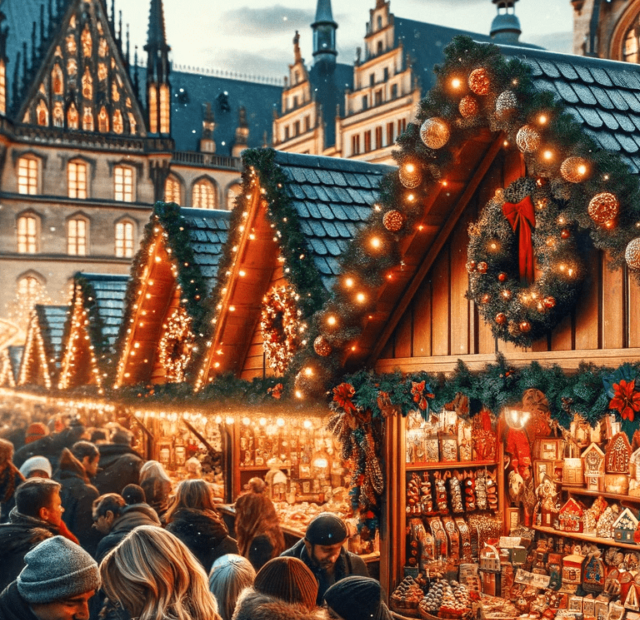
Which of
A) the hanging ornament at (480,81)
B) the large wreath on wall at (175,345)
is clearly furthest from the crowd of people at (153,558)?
the hanging ornament at (480,81)

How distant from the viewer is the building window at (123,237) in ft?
140

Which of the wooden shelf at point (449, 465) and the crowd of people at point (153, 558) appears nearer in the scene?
the crowd of people at point (153, 558)

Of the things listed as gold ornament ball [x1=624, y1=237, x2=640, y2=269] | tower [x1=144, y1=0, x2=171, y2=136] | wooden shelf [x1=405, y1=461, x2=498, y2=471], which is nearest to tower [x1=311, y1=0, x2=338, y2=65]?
tower [x1=144, y1=0, x2=171, y2=136]

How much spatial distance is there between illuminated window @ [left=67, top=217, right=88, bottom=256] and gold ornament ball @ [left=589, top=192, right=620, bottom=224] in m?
40.1

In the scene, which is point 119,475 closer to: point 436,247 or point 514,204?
point 436,247

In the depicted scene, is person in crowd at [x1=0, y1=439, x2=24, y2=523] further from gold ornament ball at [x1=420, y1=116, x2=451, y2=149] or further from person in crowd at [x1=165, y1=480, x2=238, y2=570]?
gold ornament ball at [x1=420, y1=116, x2=451, y2=149]

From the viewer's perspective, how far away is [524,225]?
4.94m

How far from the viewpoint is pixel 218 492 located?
1065 centimetres

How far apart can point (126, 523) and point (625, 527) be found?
3.37 m

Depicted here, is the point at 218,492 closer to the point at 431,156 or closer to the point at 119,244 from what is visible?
the point at 431,156

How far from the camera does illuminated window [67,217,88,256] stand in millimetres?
42000

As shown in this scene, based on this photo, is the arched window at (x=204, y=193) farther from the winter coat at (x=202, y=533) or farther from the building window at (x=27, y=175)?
the winter coat at (x=202, y=533)

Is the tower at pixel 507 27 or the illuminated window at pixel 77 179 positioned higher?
the tower at pixel 507 27

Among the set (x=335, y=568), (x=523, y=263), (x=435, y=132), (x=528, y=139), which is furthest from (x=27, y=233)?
(x=528, y=139)
